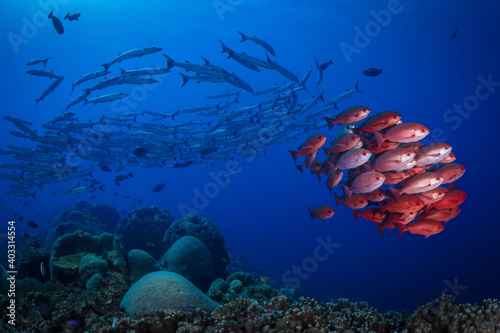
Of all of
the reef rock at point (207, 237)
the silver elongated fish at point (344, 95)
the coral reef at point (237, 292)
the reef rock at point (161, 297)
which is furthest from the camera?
the silver elongated fish at point (344, 95)

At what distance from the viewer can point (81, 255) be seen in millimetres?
7023

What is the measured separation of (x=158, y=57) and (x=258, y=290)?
7576 centimetres

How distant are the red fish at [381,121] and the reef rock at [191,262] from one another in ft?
22.8

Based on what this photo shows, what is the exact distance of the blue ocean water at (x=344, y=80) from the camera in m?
26.8

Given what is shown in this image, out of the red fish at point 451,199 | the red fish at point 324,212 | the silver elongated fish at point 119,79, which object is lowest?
the red fish at point 451,199

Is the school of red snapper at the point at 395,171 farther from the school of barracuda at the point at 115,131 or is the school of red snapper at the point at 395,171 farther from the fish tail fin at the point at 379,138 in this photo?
the school of barracuda at the point at 115,131

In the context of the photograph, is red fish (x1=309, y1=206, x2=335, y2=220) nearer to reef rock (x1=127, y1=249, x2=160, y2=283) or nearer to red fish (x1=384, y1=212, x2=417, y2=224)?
red fish (x1=384, y1=212, x2=417, y2=224)

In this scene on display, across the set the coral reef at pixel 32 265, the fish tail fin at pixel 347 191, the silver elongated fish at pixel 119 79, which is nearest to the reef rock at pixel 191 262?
the coral reef at pixel 32 265

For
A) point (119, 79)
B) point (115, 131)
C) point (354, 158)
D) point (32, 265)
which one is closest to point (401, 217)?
point (354, 158)

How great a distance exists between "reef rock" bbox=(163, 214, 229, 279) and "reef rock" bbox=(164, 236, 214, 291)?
1853 mm

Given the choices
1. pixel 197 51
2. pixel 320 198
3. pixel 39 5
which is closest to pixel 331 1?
pixel 197 51

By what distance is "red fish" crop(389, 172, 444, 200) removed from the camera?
3844 mm

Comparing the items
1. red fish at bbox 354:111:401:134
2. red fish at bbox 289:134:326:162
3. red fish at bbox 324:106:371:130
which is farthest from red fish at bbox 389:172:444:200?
red fish at bbox 289:134:326:162

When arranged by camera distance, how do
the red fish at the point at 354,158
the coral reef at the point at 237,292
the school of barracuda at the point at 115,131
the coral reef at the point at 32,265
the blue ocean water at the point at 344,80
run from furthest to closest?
the blue ocean water at the point at 344,80 → the school of barracuda at the point at 115,131 → the coral reef at the point at 32,265 → the coral reef at the point at 237,292 → the red fish at the point at 354,158
